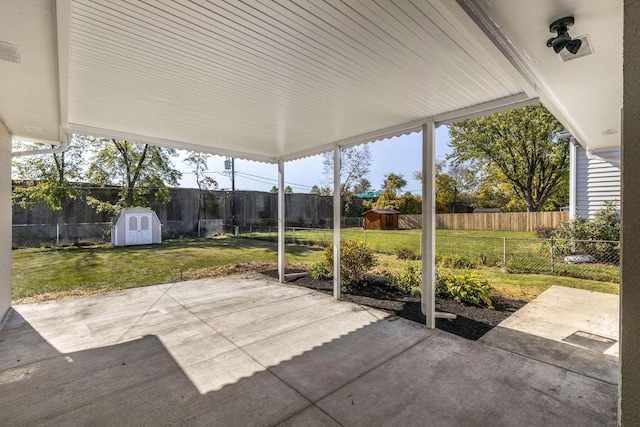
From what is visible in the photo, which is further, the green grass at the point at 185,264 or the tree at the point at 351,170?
the tree at the point at 351,170

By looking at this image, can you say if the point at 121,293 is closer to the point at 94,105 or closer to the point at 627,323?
the point at 94,105

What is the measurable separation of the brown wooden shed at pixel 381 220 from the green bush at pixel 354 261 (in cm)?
1057

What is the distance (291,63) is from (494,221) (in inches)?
590

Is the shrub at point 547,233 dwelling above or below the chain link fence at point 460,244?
above

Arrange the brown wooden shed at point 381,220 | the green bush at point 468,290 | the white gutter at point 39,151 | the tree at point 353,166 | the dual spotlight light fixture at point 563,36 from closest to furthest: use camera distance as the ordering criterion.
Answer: the dual spotlight light fixture at point 563,36 < the white gutter at point 39,151 < the green bush at point 468,290 < the brown wooden shed at point 381,220 < the tree at point 353,166

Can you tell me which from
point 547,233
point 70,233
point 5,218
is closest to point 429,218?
point 5,218

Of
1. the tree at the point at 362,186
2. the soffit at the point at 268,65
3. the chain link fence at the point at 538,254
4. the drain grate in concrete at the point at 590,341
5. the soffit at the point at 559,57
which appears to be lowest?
the drain grate in concrete at the point at 590,341

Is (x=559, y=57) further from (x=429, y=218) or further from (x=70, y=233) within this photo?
(x=70, y=233)

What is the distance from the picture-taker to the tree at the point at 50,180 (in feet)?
32.8

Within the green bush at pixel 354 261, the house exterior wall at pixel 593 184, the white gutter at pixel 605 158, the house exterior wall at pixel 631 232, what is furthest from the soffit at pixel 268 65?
the house exterior wall at pixel 593 184

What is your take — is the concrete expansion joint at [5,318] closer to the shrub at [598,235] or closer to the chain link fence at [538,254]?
the chain link fence at [538,254]

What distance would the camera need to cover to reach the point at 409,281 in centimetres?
543

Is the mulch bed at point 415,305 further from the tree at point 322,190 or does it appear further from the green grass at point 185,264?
the tree at point 322,190

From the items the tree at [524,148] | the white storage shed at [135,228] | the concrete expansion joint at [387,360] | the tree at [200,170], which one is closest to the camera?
the concrete expansion joint at [387,360]
